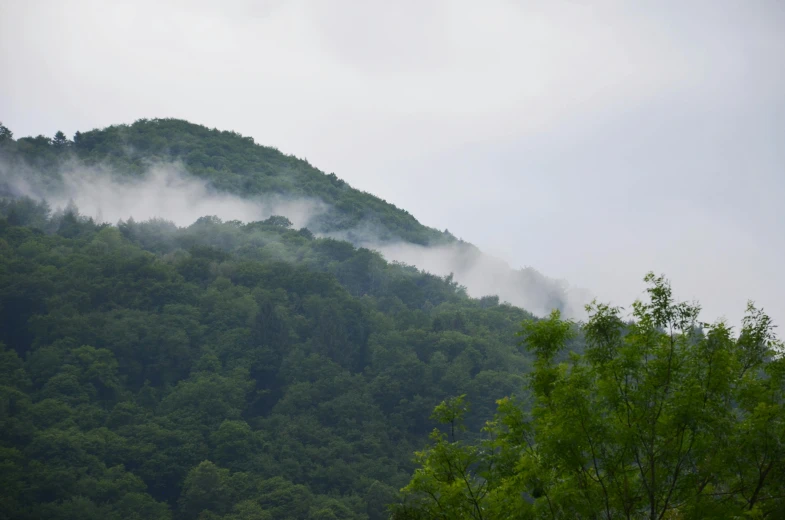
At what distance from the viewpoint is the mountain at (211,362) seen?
1802 inches

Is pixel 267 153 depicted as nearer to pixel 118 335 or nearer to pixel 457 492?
pixel 118 335

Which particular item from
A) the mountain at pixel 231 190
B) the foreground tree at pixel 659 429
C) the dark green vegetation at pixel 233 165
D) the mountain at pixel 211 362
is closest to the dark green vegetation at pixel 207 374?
the mountain at pixel 211 362

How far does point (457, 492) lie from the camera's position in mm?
13969

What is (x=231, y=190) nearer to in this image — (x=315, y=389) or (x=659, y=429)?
(x=315, y=389)

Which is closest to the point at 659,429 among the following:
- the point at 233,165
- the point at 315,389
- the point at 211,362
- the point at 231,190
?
the point at 315,389

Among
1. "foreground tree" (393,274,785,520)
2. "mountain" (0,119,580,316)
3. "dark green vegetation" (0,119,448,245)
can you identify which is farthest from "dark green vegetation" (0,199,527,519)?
"foreground tree" (393,274,785,520)

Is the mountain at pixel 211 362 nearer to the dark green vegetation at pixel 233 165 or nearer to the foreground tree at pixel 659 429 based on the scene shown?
the dark green vegetation at pixel 233 165

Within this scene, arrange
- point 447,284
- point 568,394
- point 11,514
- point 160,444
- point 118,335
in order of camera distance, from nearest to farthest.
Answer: point 568,394, point 11,514, point 160,444, point 118,335, point 447,284

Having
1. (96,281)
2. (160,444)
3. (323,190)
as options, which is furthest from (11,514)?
(323,190)

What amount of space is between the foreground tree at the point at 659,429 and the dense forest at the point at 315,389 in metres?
0.04

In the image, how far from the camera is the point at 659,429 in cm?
1241

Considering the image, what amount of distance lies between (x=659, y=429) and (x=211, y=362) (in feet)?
168

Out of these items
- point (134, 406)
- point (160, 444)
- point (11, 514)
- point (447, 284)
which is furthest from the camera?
point (447, 284)

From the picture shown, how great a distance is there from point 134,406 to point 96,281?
13.2 m
